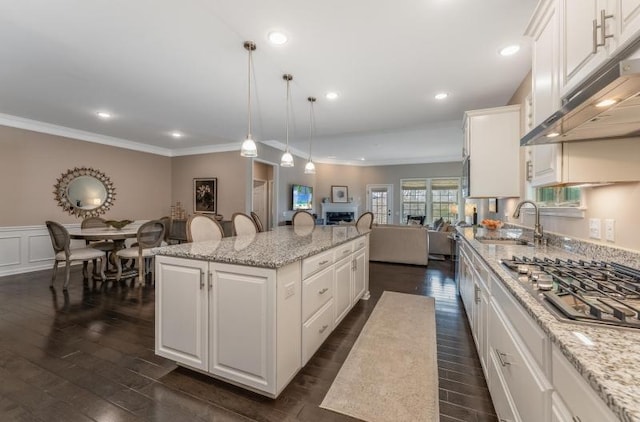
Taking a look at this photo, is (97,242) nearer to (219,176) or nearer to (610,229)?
(219,176)

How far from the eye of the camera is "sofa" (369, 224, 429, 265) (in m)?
5.30

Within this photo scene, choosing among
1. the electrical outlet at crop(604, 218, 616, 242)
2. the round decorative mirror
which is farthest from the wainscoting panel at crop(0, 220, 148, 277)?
the electrical outlet at crop(604, 218, 616, 242)

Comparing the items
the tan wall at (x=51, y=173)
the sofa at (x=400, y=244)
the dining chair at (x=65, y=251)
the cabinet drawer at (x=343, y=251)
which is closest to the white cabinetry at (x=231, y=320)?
the cabinet drawer at (x=343, y=251)

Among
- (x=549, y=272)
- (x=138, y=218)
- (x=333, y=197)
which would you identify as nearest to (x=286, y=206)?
(x=333, y=197)

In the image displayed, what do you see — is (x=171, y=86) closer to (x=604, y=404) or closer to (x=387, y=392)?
(x=387, y=392)

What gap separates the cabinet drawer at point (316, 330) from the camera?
1.93m

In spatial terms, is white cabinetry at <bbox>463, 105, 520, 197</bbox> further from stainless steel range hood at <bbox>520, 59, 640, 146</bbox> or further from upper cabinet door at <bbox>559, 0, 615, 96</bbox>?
upper cabinet door at <bbox>559, 0, 615, 96</bbox>

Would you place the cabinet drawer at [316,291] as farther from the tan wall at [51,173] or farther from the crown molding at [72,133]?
the crown molding at [72,133]

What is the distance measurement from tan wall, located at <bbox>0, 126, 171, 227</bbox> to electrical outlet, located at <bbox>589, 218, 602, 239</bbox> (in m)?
7.46

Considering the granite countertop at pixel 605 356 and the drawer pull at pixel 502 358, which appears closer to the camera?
the granite countertop at pixel 605 356

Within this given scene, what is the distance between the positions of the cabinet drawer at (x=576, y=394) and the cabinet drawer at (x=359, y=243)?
2.23m

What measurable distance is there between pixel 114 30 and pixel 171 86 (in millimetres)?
1072

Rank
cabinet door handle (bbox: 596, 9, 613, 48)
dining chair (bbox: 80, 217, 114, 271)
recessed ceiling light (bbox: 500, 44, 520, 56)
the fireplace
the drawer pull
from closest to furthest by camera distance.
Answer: cabinet door handle (bbox: 596, 9, 613, 48), the drawer pull, recessed ceiling light (bbox: 500, 44, 520, 56), dining chair (bbox: 80, 217, 114, 271), the fireplace

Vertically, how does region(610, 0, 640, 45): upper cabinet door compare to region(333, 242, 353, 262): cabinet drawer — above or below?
above
